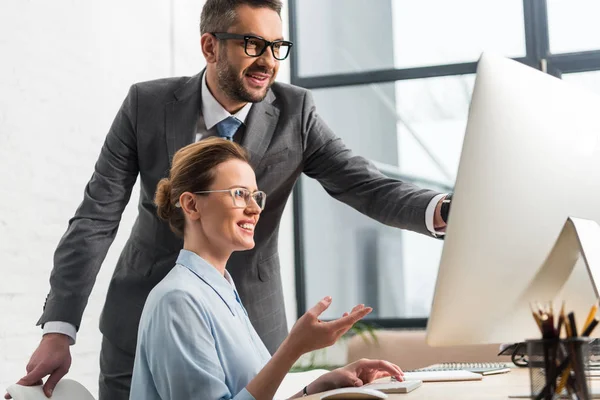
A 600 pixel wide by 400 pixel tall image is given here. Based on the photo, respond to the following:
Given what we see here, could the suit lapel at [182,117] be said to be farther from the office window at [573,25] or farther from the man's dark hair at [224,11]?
the office window at [573,25]

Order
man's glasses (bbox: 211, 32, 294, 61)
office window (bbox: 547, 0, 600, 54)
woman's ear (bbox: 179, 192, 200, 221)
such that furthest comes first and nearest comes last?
office window (bbox: 547, 0, 600, 54) → man's glasses (bbox: 211, 32, 294, 61) → woman's ear (bbox: 179, 192, 200, 221)

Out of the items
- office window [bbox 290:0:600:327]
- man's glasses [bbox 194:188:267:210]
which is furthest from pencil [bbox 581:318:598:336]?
office window [bbox 290:0:600:327]

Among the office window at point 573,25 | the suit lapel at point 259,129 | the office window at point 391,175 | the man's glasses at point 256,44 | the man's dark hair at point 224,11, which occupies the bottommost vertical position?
the office window at point 391,175

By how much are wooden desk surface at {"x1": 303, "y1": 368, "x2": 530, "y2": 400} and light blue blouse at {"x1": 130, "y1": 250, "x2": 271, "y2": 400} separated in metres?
0.15

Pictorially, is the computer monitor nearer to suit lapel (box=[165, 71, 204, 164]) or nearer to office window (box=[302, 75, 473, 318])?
suit lapel (box=[165, 71, 204, 164])

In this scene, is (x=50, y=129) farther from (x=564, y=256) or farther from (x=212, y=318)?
(x=564, y=256)

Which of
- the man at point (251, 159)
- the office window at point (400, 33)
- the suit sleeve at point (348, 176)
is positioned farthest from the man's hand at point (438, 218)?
the office window at point (400, 33)

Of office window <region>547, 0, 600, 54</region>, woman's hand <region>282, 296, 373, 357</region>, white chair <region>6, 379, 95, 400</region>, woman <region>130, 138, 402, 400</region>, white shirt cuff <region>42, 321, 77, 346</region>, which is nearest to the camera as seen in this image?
woman's hand <region>282, 296, 373, 357</region>

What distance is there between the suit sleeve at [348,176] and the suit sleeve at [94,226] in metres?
0.48

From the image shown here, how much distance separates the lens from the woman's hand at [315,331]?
126 cm

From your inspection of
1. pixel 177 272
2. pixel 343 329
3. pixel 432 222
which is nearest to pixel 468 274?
pixel 343 329

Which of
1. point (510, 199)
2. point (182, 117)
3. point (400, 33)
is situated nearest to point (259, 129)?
point (182, 117)

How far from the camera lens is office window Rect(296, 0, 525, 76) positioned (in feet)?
16.1

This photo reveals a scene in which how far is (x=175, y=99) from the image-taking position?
2242 mm
